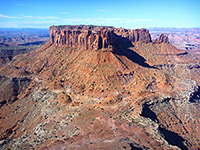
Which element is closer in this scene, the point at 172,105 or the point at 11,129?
the point at 11,129

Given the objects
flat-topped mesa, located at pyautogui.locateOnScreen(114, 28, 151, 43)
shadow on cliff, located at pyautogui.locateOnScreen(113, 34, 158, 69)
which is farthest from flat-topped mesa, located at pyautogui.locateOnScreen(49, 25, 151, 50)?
shadow on cliff, located at pyautogui.locateOnScreen(113, 34, 158, 69)

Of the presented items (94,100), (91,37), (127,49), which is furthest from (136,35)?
(94,100)

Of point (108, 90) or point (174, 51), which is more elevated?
point (174, 51)

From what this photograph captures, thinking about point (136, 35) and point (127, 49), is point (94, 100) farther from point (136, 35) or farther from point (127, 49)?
point (136, 35)

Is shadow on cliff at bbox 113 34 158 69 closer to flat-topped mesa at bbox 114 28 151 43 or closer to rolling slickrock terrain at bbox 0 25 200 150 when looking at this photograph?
rolling slickrock terrain at bbox 0 25 200 150

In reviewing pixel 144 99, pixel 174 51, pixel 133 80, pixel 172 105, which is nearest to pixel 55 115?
pixel 144 99

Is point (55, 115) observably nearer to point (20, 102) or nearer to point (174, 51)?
point (20, 102)

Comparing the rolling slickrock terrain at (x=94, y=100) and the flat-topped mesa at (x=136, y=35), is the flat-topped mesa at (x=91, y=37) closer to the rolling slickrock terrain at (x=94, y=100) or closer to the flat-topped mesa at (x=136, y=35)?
the flat-topped mesa at (x=136, y=35)

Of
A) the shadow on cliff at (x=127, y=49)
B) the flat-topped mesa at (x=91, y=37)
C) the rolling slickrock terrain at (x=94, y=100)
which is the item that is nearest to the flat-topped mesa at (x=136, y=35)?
the flat-topped mesa at (x=91, y=37)
